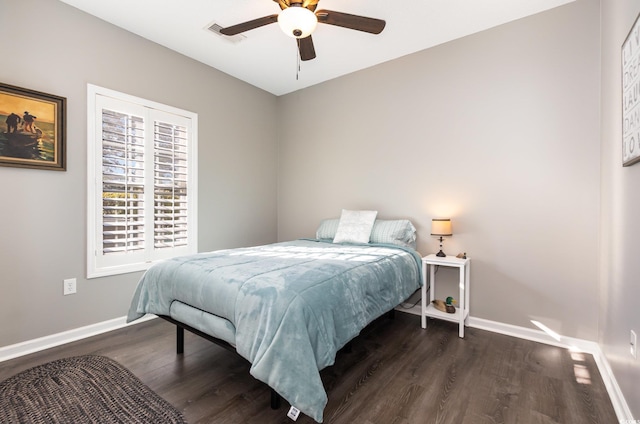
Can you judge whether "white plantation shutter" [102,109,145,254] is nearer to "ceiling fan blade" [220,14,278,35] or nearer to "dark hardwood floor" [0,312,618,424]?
"dark hardwood floor" [0,312,618,424]

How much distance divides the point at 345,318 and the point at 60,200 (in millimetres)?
2609

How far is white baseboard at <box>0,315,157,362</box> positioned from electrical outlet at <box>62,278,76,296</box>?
1.10ft

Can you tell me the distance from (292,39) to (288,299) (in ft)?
8.98

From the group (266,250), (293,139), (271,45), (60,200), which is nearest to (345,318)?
(266,250)

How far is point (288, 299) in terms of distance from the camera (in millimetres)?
1517

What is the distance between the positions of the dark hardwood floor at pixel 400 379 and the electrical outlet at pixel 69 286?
44 cm

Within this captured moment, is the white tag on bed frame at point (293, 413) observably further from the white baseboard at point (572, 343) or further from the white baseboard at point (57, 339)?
the white baseboard at point (57, 339)

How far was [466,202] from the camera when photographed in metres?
2.99

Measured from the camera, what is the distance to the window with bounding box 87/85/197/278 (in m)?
2.71

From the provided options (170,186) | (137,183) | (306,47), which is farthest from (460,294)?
(137,183)

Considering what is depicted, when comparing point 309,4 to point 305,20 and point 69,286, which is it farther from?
point 69,286

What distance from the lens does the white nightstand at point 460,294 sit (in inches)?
104

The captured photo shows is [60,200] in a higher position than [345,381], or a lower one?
higher

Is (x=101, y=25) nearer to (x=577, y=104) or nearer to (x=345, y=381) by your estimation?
(x=345, y=381)
